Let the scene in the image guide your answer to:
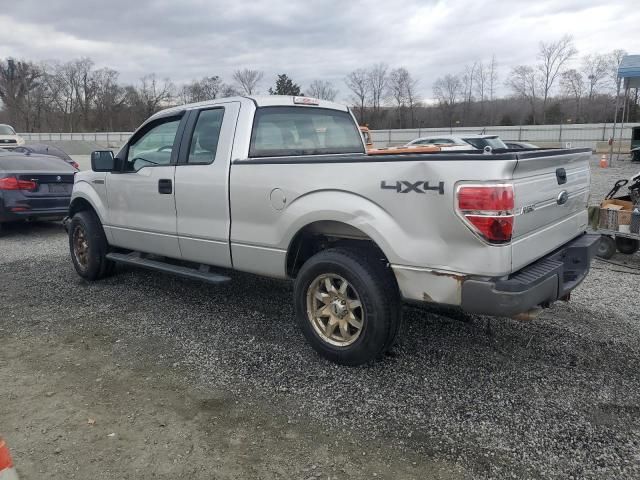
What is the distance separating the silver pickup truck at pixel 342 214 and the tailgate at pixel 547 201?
0.04ft

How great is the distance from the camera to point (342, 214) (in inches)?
137

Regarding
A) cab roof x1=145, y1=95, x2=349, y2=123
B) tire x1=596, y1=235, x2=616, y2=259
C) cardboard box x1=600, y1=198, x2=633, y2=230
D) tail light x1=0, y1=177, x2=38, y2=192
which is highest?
cab roof x1=145, y1=95, x2=349, y2=123

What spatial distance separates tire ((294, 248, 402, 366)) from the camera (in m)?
3.42

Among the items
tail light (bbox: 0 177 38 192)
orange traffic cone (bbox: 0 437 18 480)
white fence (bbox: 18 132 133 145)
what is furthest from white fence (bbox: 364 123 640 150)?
orange traffic cone (bbox: 0 437 18 480)

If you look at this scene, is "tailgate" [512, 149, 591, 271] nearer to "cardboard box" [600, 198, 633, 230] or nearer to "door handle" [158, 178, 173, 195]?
"cardboard box" [600, 198, 633, 230]

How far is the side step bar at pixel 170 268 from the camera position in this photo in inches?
176

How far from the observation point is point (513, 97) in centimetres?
7488

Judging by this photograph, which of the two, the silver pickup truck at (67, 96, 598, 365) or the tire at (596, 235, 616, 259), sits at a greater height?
the silver pickup truck at (67, 96, 598, 365)

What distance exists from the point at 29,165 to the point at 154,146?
18.5 feet

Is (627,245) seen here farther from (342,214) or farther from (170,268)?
(170,268)

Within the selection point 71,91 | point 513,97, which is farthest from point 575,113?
point 71,91

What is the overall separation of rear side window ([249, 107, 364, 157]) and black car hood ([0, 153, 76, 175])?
20.7 feet

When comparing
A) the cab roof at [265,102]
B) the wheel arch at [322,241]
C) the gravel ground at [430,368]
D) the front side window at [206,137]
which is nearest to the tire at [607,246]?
→ the gravel ground at [430,368]

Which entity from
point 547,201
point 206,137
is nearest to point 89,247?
A: point 206,137
